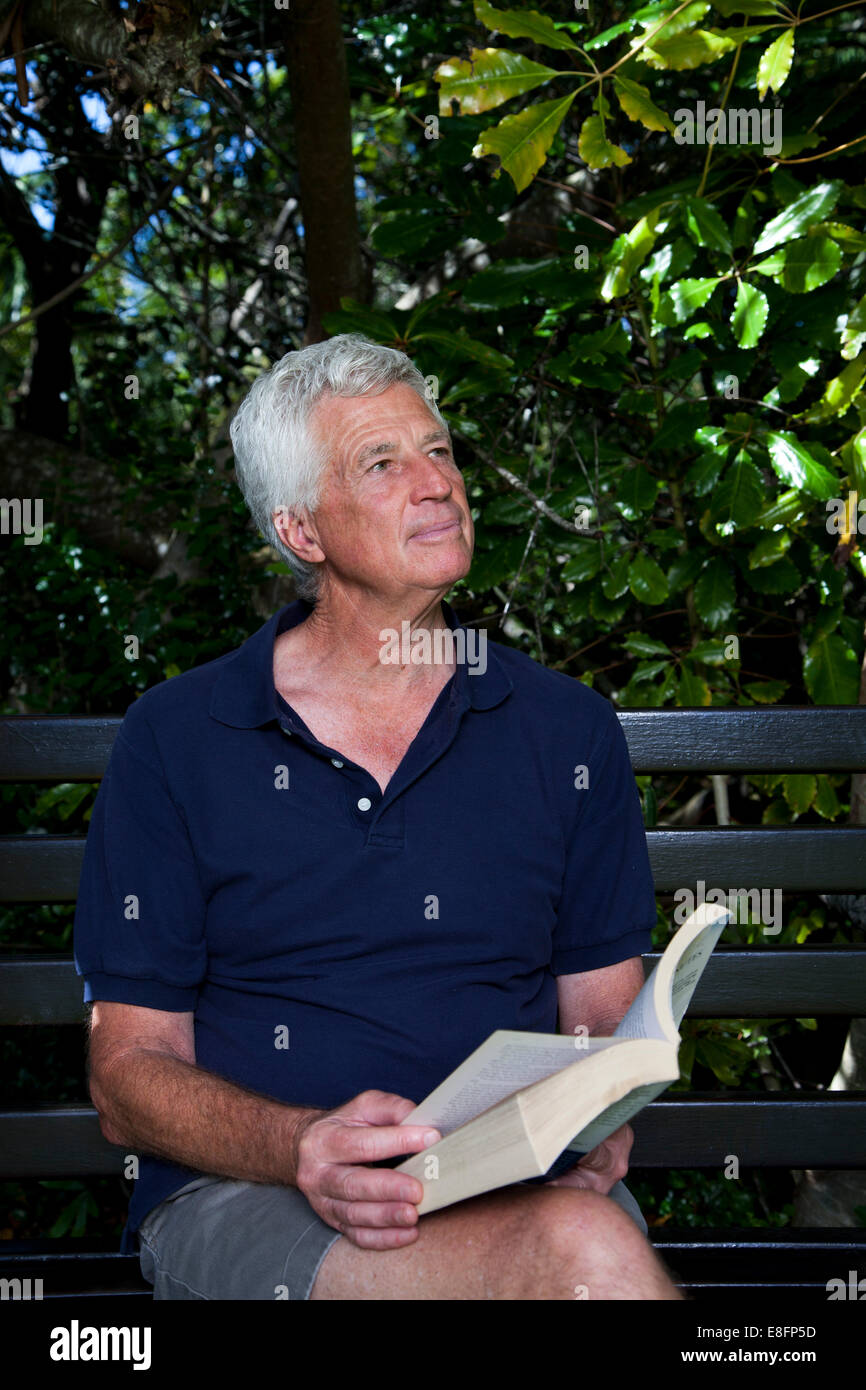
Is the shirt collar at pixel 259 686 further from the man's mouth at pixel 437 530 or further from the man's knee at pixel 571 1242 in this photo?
the man's knee at pixel 571 1242

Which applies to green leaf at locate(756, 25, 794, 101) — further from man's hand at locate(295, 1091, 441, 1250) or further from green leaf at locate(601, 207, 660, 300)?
man's hand at locate(295, 1091, 441, 1250)

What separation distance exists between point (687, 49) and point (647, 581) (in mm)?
993

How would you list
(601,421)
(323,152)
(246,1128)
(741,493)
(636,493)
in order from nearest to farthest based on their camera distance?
1. (246,1128)
2. (741,493)
3. (636,493)
4. (323,152)
5. (601,421)

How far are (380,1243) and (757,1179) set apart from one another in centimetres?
204

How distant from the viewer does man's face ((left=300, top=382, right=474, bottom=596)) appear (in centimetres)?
191

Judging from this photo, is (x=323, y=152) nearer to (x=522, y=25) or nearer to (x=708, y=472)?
(x=522, y=25)

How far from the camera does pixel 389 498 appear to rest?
194 cm

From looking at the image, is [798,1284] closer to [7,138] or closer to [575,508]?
[575,508]

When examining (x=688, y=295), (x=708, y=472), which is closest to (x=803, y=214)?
(x=688, y=295)

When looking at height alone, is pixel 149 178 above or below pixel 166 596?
above

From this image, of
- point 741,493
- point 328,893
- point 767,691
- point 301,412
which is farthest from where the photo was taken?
point 767,691

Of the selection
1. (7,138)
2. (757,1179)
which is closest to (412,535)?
(757,1179)

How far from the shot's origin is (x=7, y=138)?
15.0 ft
